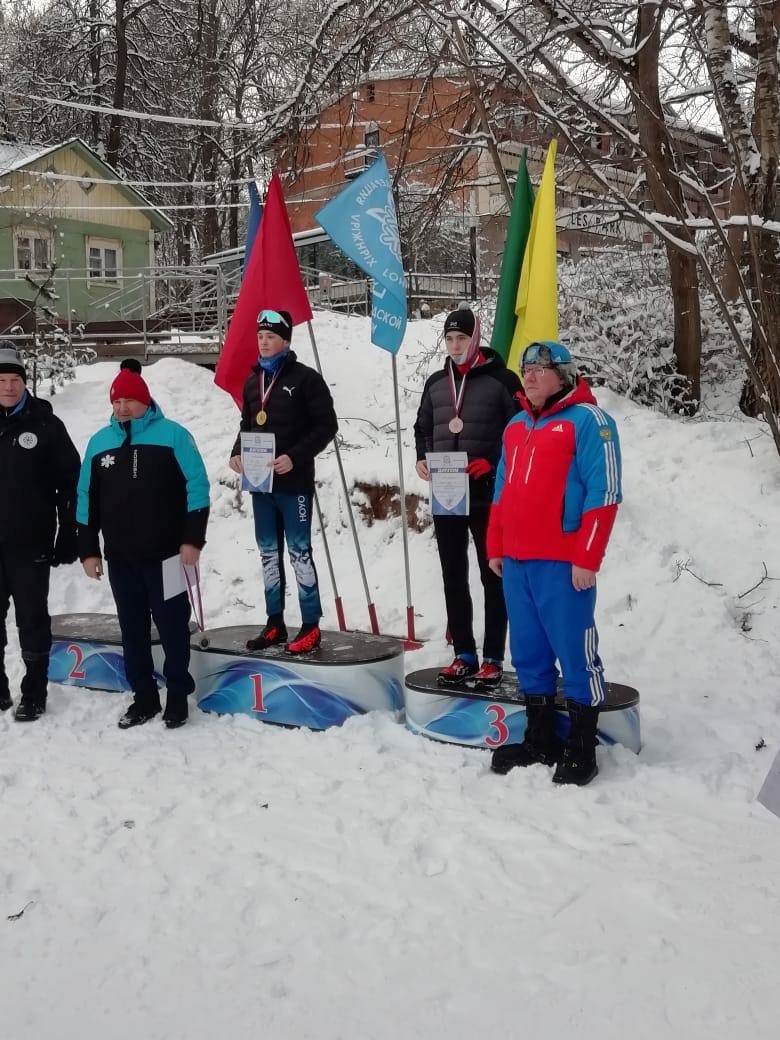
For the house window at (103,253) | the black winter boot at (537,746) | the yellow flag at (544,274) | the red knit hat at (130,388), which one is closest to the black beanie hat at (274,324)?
the red knit hat at (130,388)

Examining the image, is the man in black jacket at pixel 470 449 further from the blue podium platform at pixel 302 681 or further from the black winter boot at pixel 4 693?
the black winter boot at pixel 4 693

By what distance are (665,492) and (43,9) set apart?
23322mm

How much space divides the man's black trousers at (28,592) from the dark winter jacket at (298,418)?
4.53 ft

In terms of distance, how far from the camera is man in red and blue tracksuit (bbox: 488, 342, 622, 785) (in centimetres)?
383

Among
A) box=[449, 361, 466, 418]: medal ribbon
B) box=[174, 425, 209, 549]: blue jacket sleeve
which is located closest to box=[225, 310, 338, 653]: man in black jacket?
box=[174, 425, 209, 549]: blue jacket sleeve

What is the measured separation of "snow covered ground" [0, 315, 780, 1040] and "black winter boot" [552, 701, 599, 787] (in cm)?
8

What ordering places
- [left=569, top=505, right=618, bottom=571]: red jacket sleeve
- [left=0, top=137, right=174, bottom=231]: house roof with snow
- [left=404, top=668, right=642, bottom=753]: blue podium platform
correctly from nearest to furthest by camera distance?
[left=569, top=505, right=618, bottom=571]: red jacket sleeve → [left=404, top=668, right=642, bottom=753]: blue podium platform → [left=0, top=137, right=174, bottom=231]: house roof with snow

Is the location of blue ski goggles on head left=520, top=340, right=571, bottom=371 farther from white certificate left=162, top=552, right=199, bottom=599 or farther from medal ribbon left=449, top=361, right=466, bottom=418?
white certificate left=162, top=552, right=199, bottom=599

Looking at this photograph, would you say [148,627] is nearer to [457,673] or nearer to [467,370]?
[457,673]

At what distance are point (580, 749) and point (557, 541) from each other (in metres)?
0.90

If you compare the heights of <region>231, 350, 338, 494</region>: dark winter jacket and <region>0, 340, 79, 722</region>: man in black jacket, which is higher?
<region>231, 350, 338, 494</region>: dark winter jacket

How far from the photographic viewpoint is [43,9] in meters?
23.3

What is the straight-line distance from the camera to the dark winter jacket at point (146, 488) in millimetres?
4793

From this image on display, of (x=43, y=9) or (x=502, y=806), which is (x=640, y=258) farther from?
(x=43, y=9)
